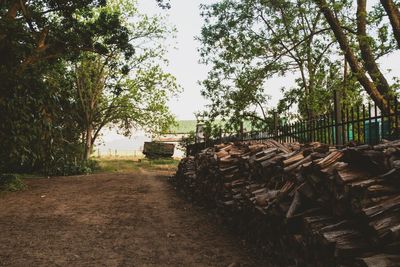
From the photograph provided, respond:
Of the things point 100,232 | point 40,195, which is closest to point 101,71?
point 40,195

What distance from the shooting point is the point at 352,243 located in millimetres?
3213

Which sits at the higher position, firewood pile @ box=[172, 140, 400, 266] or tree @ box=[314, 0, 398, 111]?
tree @ box=[314, 0, 398, 111]

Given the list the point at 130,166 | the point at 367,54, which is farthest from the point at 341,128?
the point at 130,166

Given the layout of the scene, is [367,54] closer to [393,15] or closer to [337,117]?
[393,15]

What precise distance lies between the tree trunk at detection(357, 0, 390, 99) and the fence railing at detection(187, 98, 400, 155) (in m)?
2.55

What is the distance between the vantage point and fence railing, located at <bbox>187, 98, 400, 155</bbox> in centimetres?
543

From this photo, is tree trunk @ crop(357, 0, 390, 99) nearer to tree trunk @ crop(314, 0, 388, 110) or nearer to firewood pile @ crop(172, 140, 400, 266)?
tree trunk @ crop(314, 0, 388, 110)

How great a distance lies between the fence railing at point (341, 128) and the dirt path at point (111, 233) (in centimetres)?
263

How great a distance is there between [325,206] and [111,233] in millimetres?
4494

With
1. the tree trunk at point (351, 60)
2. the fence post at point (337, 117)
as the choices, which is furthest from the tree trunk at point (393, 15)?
the fence post at point (337, 117)

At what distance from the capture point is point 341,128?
6.90 meters

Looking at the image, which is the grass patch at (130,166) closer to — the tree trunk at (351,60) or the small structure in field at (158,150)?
the small structure in field at (158,150)

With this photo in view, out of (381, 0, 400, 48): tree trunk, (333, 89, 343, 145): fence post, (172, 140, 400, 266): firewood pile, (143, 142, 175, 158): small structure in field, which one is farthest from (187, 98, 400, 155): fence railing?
(143, 142, 175, 158): small structure in field

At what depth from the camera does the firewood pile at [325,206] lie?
2.99m
